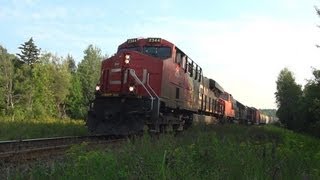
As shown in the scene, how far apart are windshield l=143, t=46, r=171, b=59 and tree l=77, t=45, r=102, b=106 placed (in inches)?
2537

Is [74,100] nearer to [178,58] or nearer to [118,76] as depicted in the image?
[178,58]

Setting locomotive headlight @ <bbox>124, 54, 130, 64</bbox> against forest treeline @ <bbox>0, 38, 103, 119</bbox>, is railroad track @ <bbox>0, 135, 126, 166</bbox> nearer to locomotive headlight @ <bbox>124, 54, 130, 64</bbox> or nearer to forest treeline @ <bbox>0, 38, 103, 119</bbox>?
locomotive headlight @ <bbox>124, 54, 130, 64</bbox>

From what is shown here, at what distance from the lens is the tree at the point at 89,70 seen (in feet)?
282

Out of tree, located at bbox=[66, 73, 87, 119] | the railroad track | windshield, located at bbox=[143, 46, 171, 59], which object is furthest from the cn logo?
tree, located at bbox=[66, 73, 87, 119]

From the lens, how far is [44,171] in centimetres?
677

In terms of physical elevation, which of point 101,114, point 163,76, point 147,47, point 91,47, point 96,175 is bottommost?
point 96,175

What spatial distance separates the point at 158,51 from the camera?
67.2ft

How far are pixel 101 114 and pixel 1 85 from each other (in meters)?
52.4

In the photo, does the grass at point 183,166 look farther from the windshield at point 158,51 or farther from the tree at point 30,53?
the tree at point 30,53

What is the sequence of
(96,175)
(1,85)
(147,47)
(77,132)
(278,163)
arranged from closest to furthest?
(96,175) < (278,163) < (147,47) < (77,132) < (1,85)

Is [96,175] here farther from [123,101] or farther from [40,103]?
[40,103]

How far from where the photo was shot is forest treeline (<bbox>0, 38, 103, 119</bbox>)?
2655 inches

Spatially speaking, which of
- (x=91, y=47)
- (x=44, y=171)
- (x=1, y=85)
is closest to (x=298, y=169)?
(x=44, y=171)

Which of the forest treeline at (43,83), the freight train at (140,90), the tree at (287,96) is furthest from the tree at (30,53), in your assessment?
the freight train at (140,90)
